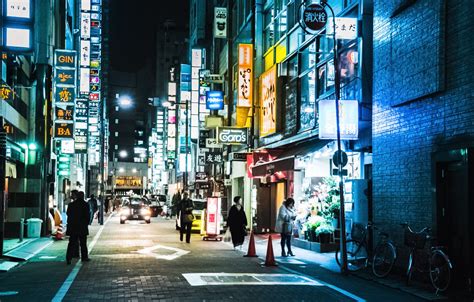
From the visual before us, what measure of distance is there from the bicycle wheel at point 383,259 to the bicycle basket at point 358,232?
157 cm

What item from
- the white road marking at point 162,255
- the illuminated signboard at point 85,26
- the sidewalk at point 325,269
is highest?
the illuminated signboard at point 85,26

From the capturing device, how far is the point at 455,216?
13.0 meters

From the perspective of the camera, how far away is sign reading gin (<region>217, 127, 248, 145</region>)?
32094mm

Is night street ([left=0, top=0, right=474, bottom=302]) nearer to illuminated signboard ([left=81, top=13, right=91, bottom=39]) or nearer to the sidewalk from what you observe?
the sidewalk

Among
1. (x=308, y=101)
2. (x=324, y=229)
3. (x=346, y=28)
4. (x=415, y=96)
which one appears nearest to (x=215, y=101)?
(x=308, y=101)

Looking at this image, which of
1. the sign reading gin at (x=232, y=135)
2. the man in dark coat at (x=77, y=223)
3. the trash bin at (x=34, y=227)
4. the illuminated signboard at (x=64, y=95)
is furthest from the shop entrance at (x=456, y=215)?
the illuminated signboard at (x=64, y=95)

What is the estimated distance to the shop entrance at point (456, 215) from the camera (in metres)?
12.1

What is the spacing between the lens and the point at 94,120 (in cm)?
5778

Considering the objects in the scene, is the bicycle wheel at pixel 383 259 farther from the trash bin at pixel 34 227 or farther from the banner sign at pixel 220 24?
the banner sign at pixel 220 24

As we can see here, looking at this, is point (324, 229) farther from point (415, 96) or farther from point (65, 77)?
point (65, 77)

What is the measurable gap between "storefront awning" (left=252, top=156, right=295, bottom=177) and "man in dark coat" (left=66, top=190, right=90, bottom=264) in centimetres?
756

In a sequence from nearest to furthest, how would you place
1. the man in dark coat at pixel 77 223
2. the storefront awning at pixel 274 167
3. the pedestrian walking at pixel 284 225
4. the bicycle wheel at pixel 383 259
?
the bicycle wheel at pixel 383 259 < the man in dark coat at pixel 77 223 < the pedestrian walking at pixel 284 225 < the storefront awning at pixel 274 167

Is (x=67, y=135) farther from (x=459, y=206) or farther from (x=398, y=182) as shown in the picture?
(x=459, y=206)

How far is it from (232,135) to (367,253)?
1660 centimetres
